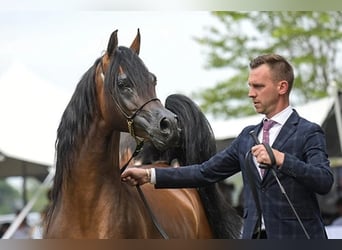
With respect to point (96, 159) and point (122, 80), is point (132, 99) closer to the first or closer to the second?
point (122, 80)

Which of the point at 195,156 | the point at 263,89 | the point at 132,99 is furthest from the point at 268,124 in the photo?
Result: the point at 195,156

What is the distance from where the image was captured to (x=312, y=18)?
11742 mm

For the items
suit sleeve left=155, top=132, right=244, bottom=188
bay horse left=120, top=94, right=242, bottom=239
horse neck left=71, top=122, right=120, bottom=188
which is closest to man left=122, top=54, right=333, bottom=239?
suit sleeve left=155, top=132, right=244, bottom=188

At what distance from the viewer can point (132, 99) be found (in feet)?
10.7

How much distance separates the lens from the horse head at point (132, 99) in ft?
10.5

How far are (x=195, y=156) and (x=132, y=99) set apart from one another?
115 centimetres

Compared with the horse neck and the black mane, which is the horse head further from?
the black mane

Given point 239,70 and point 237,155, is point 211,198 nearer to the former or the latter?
point 237,155

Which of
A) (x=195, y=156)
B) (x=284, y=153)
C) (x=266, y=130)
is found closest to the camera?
(x=284, y=153)

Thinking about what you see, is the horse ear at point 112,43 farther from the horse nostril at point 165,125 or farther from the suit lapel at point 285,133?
the suit lapel at point 285,133

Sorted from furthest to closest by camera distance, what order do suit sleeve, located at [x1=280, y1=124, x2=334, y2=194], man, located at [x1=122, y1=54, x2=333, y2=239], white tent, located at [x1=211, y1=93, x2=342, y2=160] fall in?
white tent, located at [x1=211, y1=93, x2=342, y2=160], man, located at [x1=122, y1=54, x2=333, y2=239], suit sleeve, located at [x1=280, y1=124, x2=334, y2=194]

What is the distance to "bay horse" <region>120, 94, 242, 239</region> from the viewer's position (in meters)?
4.35

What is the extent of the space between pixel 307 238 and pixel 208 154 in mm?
1510

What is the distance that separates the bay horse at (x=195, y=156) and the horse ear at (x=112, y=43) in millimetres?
1014
